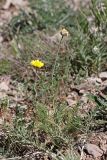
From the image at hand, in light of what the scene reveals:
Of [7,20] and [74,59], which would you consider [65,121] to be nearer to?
[74,59]

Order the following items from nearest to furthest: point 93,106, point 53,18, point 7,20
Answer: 1. point 93,106
2. point 53,18
3. point 7,20

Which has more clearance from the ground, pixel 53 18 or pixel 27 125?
pixel 53 18

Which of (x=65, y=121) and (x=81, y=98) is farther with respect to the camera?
(x=81, y=98)

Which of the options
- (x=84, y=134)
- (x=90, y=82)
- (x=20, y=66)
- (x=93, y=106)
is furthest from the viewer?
(x=20, y=66)

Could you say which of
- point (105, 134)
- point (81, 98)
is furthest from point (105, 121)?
point (81, 98)

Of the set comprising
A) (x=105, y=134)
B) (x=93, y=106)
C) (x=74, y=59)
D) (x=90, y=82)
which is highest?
(x=74, y=59)

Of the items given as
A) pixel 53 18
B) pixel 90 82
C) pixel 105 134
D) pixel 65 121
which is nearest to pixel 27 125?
pixel 65 121

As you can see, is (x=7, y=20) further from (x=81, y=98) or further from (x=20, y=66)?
(x=81, y=98)

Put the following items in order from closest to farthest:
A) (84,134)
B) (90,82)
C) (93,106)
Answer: (84,134)
(93,106)
(90,82)

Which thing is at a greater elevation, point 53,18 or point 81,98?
point 53,18
